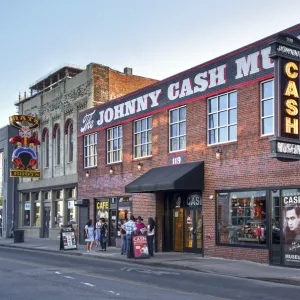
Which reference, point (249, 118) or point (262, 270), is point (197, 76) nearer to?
point (249, 118)

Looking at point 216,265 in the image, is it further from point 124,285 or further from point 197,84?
point 197,84

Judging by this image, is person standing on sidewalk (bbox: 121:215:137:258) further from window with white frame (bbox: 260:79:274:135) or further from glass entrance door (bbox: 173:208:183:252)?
window with white frame (bbox: 260:79:274:135)

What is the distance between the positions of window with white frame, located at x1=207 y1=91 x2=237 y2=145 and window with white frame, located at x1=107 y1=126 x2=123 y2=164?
7419 millimetres

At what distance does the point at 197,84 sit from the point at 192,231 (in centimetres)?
632

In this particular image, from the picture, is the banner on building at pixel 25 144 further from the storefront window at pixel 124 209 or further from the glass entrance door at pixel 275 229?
the glass entrance door at pixel 275 229

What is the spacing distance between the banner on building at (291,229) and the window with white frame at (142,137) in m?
9.13

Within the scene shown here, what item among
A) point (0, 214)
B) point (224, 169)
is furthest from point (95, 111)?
point (0, 214)

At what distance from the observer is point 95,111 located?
101 feet

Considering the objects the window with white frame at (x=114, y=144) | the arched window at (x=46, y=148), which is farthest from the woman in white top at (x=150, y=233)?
the arched window at (x=46, y=148)

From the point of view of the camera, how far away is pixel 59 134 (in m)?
37.5

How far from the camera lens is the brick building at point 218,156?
18.0 meters

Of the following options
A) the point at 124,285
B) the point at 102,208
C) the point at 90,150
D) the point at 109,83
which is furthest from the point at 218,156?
the point at 109,83

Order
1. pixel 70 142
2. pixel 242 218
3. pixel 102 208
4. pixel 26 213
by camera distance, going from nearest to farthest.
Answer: pixel 242 218 < pixel 102 208 < pixel 70 142 < pixel 26 213

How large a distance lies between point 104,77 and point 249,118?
15.9 meters
